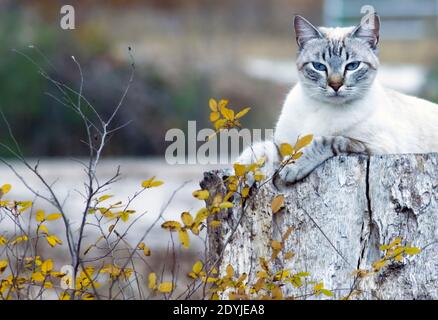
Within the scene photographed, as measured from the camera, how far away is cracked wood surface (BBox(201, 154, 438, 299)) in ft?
11.7

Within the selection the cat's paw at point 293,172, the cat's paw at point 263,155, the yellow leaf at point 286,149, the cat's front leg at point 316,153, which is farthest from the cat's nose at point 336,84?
the yellow leaf at point 286,149

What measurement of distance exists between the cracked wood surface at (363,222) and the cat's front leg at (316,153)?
5cm

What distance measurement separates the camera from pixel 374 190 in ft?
12.0

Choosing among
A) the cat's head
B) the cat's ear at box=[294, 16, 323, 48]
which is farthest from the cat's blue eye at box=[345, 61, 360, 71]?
the cat's ear at box=[294, 16, 323, 48]

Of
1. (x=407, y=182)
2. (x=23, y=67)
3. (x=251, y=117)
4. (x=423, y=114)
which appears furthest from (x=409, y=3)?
(x=407, y=182)

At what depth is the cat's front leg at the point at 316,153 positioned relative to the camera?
374 centimetres

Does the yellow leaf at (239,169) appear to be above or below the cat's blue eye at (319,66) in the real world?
below

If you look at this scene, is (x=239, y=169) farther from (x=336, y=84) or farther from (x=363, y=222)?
(x=336, y=84)

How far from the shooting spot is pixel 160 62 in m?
13.2

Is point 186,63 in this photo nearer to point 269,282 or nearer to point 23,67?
point 23,67

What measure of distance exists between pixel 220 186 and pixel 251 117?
27.0 feet

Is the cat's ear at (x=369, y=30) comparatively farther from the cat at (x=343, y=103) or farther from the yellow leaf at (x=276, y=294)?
the yellow leaf at (x=276, y=294)

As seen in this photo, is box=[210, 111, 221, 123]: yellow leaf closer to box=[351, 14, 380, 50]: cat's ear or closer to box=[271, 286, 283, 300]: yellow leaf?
box=[271, 286, 283, 300]: yellow leaf

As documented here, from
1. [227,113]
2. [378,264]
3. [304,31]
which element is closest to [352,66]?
[304,31]
